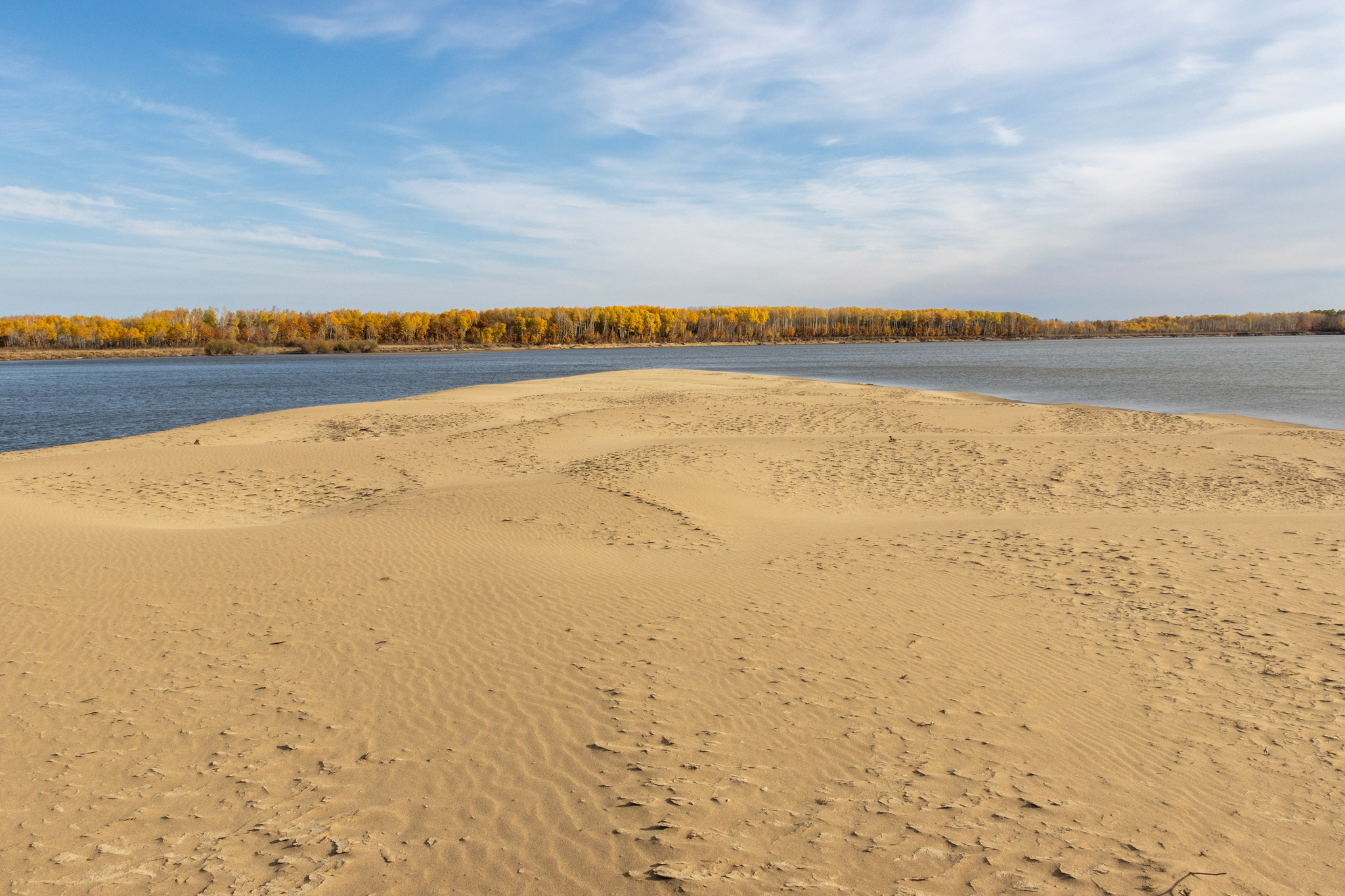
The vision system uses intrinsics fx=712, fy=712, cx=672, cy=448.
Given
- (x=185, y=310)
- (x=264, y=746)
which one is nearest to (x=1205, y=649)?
(x=264, y=746)

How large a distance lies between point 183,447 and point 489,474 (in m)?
9.79

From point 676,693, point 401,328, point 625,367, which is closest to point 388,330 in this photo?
point 401,328

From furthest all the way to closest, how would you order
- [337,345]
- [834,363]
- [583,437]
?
[337,345] < [834,363] < [583,437]

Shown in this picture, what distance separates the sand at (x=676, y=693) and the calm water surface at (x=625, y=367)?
21810 mm

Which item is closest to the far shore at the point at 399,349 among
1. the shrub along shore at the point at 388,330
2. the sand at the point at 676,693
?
the shrub along shore at the point at 388,330

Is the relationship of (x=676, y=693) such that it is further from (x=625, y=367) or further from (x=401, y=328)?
(x=401, y=328)

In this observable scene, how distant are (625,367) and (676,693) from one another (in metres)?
70.9

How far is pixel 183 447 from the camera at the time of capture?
1944cm

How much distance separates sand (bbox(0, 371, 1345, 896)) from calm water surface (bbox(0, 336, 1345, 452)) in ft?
71.6

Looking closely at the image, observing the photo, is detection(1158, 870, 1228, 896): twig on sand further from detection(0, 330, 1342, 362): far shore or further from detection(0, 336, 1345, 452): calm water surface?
detection(0, 330, 1342, 362): far shore

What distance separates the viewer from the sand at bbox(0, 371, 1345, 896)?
3.86 metres

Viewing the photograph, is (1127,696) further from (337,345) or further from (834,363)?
(337,345)

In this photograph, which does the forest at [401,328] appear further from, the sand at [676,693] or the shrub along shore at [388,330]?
the sand at [676,693]

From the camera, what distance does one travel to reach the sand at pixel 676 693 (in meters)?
3.86
